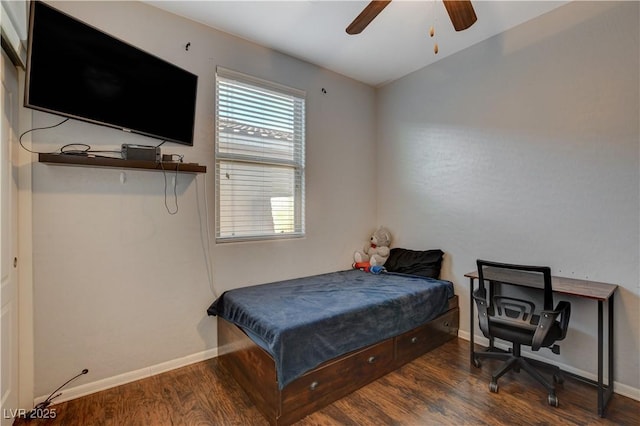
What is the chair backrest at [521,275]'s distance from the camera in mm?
1957

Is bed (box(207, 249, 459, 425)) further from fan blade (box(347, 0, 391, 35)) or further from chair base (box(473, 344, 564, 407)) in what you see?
fan blade (box(347, 0, 391, 35))

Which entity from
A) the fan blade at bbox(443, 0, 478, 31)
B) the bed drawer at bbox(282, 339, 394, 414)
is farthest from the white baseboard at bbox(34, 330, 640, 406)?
the fan blade at bbox(443, 0, 478, 31)

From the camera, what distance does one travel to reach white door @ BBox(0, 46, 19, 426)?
5.25ft

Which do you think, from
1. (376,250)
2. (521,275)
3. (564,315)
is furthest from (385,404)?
(376,250)

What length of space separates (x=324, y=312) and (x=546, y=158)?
2.22 metres

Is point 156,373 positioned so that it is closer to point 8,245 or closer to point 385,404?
point 8,245

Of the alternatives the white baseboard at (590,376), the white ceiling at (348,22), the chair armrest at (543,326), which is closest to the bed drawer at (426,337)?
the white baseboard at (590,376)

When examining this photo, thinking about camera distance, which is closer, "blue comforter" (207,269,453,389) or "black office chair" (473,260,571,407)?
"blue comforter" (207,269,453,389)

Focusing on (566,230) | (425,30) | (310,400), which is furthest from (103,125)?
(566,230)

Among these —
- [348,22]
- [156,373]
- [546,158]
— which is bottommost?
[156,373]

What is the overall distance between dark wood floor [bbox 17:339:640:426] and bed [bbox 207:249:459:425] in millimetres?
112

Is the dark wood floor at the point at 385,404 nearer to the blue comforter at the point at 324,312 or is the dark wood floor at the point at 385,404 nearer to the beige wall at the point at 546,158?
the blue comforter at the point at 324,312

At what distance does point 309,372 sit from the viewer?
1.88m

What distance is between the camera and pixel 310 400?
188 centimetres
